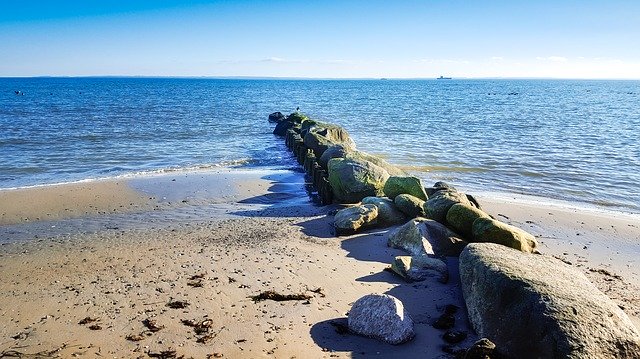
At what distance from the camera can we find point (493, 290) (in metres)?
7.04

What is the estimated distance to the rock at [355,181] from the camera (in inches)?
598

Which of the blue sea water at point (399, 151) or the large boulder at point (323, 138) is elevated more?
the large boulder at point (323, 138)

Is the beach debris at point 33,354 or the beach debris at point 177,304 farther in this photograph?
the beach debris at point 177,304

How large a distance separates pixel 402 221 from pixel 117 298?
294 inches

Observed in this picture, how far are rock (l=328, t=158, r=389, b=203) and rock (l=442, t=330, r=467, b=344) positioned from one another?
8245mm

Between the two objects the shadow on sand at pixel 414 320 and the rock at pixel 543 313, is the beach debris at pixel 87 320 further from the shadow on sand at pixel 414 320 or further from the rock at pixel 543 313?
the rock at pixel 543 313

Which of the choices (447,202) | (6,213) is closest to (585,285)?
(447,202)

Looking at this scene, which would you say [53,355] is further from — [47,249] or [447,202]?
[447,202]

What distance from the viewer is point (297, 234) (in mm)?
12297

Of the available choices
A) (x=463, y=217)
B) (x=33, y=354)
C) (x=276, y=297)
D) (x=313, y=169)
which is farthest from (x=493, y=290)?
(x=313, y=169)

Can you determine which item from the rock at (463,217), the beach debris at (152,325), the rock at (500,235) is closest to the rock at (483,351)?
the rock at (500,235)

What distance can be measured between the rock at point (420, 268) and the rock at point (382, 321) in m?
2.04

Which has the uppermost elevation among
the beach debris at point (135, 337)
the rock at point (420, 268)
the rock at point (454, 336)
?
the rock at point (420, 268)

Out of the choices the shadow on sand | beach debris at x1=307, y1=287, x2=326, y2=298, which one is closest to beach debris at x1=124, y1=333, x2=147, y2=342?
the shadow on sand
